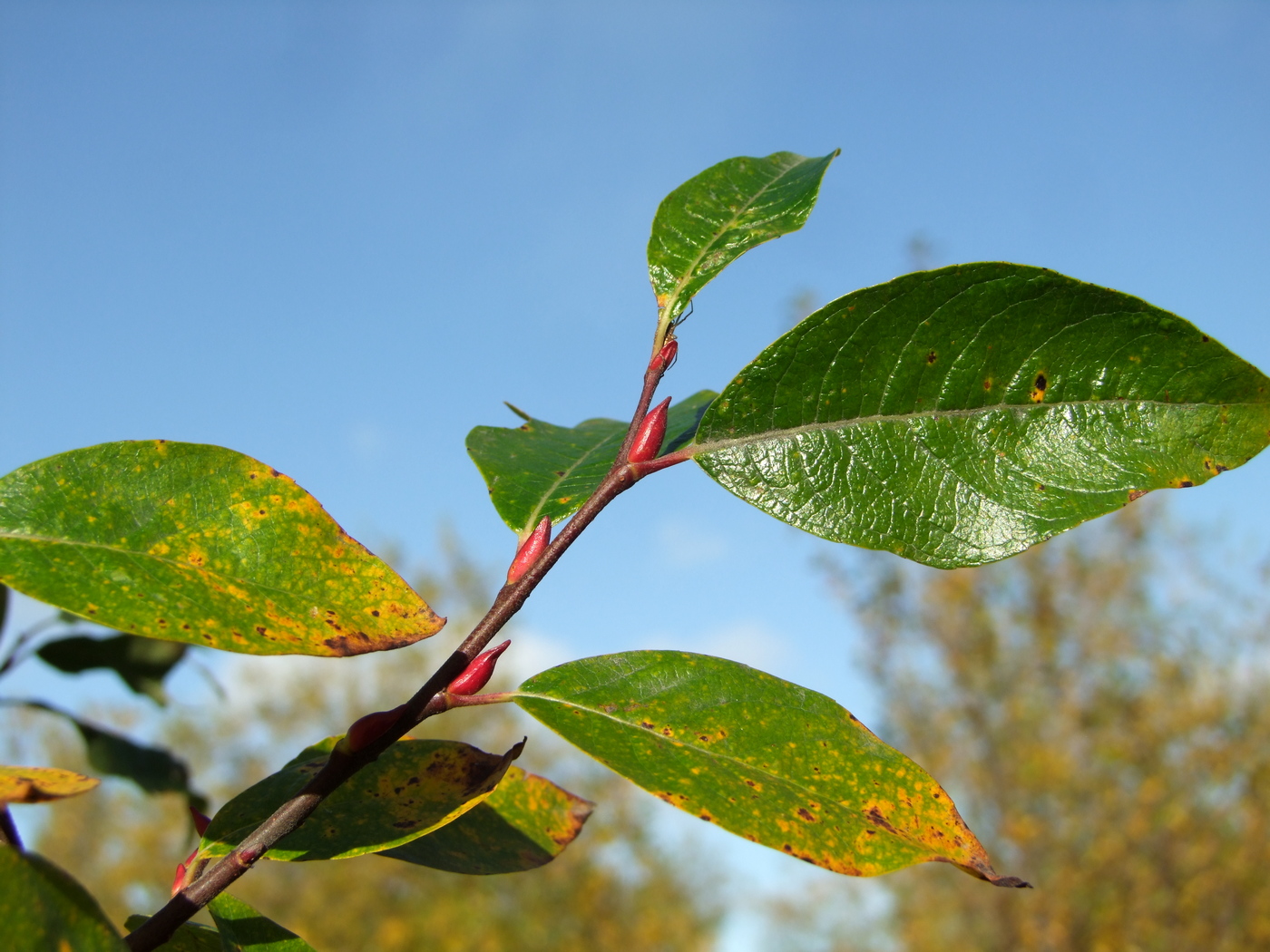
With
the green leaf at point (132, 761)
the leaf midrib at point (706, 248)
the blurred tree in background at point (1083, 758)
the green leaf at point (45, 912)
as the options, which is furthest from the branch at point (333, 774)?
the blurred tree in background at point (1083, 758)

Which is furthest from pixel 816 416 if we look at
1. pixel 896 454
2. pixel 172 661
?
pixel 172 661

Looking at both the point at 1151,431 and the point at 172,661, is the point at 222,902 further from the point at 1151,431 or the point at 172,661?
the point at 172,661

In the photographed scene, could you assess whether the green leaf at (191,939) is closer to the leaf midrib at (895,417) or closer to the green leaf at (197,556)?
the green leaf at (197,556)

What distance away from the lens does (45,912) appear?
0.43 meters

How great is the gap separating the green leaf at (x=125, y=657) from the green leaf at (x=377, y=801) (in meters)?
1.55

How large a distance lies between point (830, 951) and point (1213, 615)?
274 inches

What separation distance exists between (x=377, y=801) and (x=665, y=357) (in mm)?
410

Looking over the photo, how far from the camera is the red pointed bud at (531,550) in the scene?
0.70 metres

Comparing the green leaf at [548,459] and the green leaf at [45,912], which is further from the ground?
the green leaf at [548,459]

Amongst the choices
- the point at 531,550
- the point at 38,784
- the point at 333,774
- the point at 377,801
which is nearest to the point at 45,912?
the point at 38,784

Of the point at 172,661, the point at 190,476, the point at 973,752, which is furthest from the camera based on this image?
the point at 973,752

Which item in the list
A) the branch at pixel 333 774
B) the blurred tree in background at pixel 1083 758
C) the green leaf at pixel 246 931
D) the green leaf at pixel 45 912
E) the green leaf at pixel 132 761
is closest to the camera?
the green leaf at pixel 45 912

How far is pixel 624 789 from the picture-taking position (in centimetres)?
1285

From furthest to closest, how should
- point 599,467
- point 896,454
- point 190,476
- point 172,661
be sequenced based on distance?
point 172,661
point 599,467
point 896,454
point 190,476
